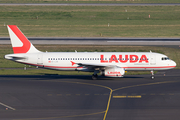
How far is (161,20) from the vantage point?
117375mm

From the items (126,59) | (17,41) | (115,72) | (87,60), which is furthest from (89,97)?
(17,41)

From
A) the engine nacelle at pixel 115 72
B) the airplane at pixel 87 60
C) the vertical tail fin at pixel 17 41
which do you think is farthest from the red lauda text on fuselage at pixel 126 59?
the vertical tail fin at pixel 17 41

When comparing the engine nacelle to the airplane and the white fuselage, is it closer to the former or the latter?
the airplane

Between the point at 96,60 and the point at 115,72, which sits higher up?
the point at 96,60

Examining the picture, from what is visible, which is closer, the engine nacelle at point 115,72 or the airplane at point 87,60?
the engine nacelle at point 115,72

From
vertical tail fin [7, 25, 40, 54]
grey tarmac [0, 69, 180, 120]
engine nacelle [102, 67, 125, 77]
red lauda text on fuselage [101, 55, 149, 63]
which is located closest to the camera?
grey tarmac [0, 69, 180, 120]

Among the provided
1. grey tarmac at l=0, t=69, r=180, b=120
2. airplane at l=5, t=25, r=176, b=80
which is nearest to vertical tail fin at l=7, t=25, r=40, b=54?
airplane at l=5, t=25, r=176, b=80

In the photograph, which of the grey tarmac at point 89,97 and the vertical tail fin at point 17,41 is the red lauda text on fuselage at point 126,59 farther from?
the vertical tail fin at point 17,41

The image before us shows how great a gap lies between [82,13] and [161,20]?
3560cm

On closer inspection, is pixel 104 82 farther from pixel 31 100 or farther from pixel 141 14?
pixel 141 14

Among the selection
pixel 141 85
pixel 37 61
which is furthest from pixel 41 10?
pixel 141 85

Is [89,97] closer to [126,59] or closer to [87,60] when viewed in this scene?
[87,60]

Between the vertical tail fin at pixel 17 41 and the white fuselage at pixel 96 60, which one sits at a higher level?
the vertical tail fin at pixel 17 41

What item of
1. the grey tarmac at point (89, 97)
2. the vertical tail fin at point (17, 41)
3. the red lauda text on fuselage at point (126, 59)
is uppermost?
the vertical tail fin at point (17, 41)
